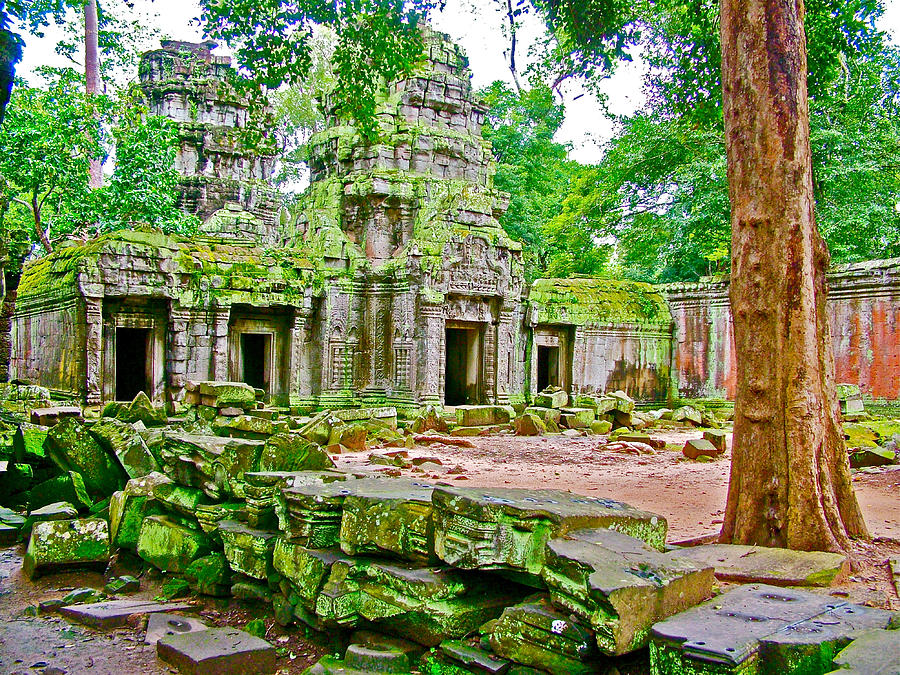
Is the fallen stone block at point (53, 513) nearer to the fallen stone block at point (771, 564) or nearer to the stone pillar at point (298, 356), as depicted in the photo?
the fallen stone block at point (771, 564)

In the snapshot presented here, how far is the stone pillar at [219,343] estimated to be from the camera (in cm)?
1460


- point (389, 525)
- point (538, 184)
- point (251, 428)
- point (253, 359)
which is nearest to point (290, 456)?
point (389, 525)

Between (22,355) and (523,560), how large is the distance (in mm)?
15663

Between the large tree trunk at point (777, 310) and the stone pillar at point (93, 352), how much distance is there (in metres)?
11.3

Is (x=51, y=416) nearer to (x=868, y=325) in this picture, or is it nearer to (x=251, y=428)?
(x=251, y=428)

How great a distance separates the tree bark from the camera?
1980cm

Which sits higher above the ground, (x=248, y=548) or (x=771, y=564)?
(x=771, y=564)

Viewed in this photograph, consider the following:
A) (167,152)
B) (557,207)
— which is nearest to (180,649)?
(167,152)

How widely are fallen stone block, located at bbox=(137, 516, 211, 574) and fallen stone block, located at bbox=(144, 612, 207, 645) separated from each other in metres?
0.83

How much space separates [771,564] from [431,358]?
1185cm

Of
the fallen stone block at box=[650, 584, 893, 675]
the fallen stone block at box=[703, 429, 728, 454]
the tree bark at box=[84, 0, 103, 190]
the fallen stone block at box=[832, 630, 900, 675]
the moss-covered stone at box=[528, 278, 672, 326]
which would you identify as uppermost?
the tree bark at box=[84, 0, 103, 190]

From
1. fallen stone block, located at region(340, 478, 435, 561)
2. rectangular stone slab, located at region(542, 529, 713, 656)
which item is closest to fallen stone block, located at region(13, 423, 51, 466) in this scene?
fallen stone block, located at region(340, 478, 435, 561)

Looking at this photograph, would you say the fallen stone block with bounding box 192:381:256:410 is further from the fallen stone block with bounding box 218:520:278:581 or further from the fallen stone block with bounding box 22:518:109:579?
the fallen stone block with bounding box 218:520:278:581

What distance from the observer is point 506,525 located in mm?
4105
